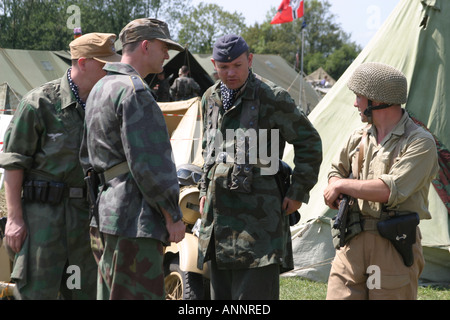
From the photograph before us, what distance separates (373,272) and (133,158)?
54.3 inches

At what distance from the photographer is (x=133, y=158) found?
2.94 m

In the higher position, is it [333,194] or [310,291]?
A: [333,194]

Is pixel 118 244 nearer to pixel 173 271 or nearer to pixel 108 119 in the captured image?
pixel 108 119

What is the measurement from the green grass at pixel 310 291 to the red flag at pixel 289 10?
13388mm

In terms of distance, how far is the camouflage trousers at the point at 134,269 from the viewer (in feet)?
9.73

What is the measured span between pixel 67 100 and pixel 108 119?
69 cm

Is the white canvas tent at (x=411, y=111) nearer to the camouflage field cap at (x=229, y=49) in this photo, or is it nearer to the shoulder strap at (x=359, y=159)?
the shoulder strap at (x=359, y=159)

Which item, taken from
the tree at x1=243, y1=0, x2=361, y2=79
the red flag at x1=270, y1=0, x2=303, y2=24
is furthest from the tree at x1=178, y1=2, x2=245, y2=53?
the red flag at x1=270, y1=0, x2=303, y2=24

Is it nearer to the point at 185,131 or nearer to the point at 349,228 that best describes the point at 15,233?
the point at 349,228

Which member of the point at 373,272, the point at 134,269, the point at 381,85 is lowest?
the point at 373,272

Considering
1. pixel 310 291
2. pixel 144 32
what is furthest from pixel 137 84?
pixel 310 291

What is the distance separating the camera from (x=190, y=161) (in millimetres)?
5688
